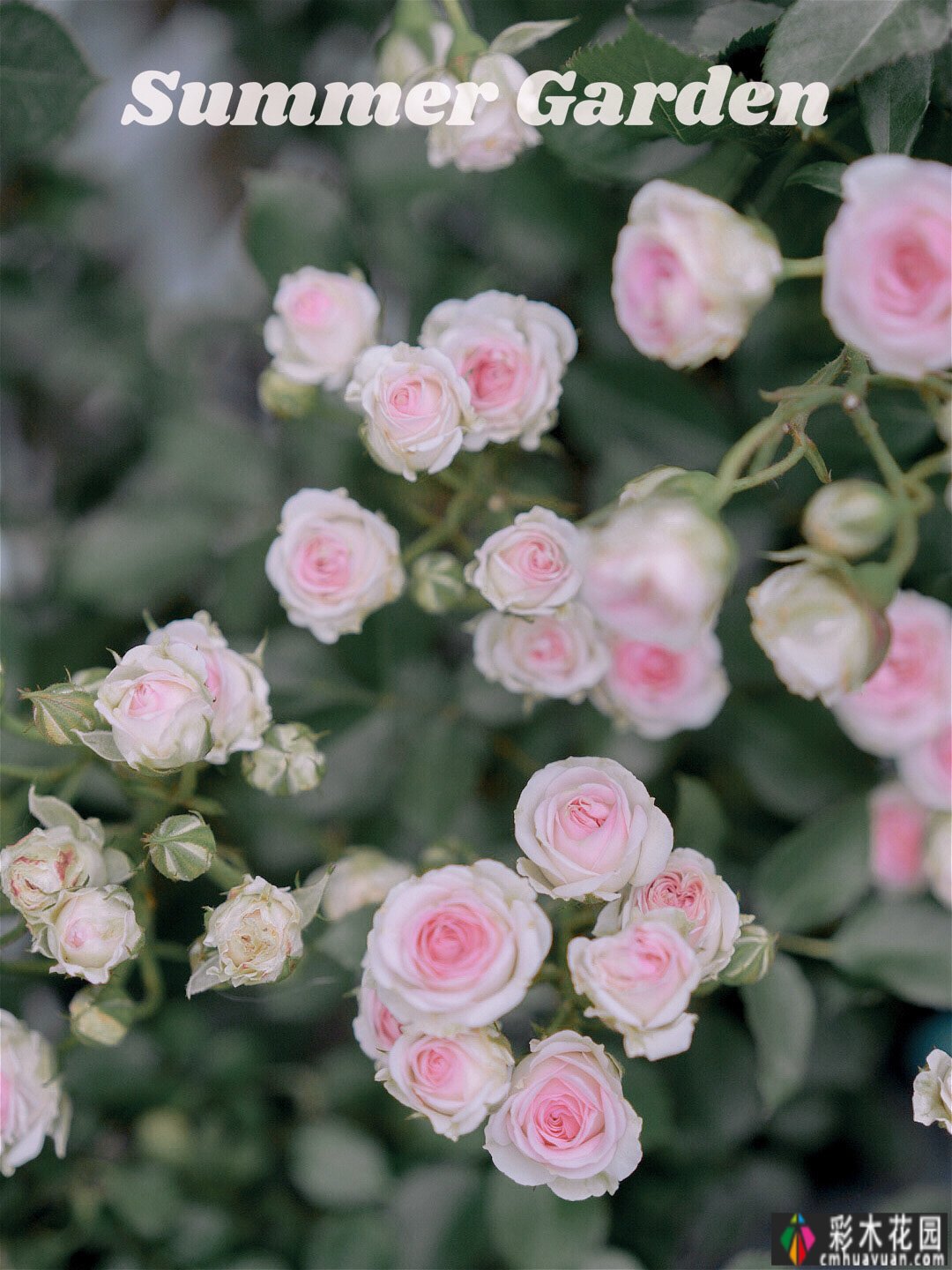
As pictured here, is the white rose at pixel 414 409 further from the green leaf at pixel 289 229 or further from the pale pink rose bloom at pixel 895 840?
the pale pink rose bloom at pixel 895 840

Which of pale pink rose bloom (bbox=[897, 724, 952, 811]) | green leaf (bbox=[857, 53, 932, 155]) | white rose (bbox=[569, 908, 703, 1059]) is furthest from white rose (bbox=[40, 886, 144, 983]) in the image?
green leaf (bbox=[857, 53, 932, 155])

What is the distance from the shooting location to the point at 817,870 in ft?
2.13

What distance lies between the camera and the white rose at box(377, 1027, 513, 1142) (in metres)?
0.43

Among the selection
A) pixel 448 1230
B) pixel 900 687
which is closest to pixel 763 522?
pixel 900 687

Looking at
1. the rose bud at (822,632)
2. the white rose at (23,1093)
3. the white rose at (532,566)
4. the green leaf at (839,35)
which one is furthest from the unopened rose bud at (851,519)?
the white rose at (23,1093)

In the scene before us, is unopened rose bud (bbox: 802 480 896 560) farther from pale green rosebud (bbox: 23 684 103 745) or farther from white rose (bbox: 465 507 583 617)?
pale green rosebud (bbox: 23 684 103 745)

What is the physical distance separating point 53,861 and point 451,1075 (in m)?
0.21

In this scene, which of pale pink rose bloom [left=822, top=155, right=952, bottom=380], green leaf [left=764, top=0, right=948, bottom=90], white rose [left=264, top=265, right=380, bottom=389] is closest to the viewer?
pale pink rose bloom [left=822, top=155, right=952, bottom=380]

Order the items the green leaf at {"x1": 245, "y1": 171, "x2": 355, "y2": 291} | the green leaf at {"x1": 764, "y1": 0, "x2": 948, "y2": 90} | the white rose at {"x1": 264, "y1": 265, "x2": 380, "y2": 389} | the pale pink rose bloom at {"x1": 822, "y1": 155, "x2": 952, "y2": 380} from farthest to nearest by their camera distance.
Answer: the green leaf at {"x1": 245, "y1": 171, "x2": 355, "y2": 291}
the white rose at {"x1": 264, "y1": 265, "x2": 380, "y2": 389}
the green leaf at {"x1": 764, "y1": 0, "x2": 948, "y2": 90}
the pale pink rose bloom at {"x1": 822, "y1": 155, "x2": 952, "y2": 380}

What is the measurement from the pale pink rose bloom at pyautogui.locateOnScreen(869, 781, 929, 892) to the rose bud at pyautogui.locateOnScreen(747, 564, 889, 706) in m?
0.28

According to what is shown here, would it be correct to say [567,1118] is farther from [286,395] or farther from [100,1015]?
[286,395]

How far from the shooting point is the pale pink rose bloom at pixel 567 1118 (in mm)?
432

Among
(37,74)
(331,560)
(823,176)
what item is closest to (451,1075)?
(331,560)

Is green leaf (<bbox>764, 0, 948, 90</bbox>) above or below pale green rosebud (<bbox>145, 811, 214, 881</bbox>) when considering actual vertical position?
above
